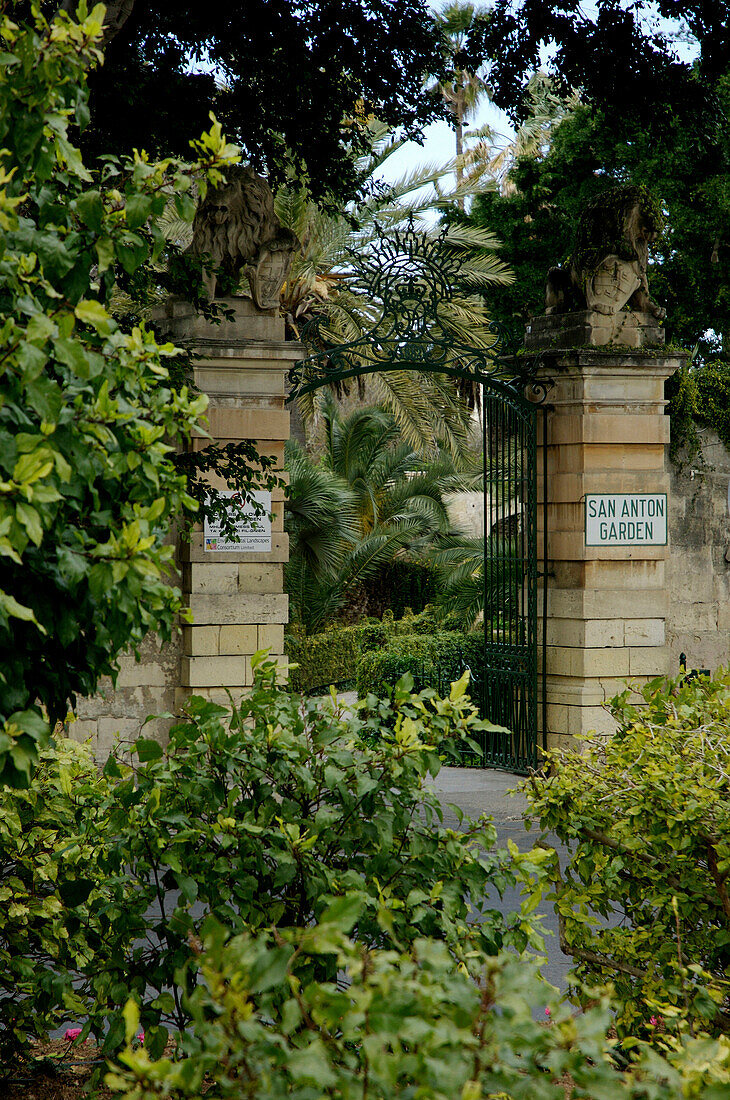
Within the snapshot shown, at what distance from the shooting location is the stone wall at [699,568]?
10.7 meters

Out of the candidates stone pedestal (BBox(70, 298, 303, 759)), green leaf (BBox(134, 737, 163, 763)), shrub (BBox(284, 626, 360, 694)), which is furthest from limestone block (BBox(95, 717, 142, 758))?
shrub (BBox(284, 626, 360, 694))

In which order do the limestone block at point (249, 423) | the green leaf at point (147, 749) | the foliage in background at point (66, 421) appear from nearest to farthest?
1. the foliage in background at point (66, 421)
2. the green leaf at point (147, 749)
3. the limestone block at point (249, 423)

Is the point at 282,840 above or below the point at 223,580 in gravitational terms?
below

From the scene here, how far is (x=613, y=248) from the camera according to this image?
9.80 meters

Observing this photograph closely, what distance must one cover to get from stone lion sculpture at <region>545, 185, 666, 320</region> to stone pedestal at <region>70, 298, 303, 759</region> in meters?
2.87

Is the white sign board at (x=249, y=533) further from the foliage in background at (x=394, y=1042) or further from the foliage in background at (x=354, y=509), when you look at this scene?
the foliage in background at (x=354, y=509)

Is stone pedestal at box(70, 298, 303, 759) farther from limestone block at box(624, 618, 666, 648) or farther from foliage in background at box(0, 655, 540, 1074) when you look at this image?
foliage in background at box(0, 655, 540, 1074)

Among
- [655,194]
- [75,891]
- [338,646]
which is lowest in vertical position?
[338,646]

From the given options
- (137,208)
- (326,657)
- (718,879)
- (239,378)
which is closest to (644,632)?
(239,378)

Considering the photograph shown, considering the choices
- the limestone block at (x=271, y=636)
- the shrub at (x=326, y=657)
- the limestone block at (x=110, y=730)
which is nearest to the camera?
the limestone block at (x=110, y=730)

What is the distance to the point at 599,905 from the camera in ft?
13.0

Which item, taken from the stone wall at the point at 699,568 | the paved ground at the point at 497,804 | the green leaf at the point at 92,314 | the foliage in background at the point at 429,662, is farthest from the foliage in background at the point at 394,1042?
the foliage in background at the point at 429,662

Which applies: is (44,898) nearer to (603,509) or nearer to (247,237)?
(247,237)

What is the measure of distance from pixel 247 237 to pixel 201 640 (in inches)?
127
